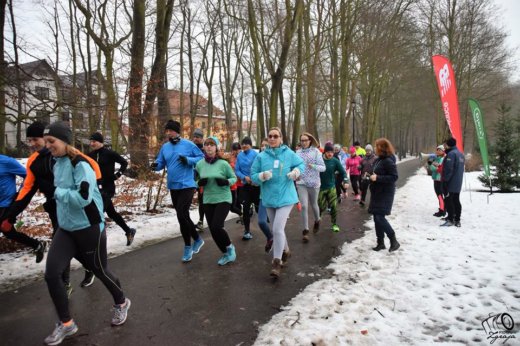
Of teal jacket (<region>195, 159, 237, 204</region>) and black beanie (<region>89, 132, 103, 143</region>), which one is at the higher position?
black beanie (<region>89, 132, 103, 143</region>)

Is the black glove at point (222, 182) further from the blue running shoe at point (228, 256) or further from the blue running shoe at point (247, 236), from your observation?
the blue running shoe at point (247, 236)

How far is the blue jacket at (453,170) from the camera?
7352 millimetres

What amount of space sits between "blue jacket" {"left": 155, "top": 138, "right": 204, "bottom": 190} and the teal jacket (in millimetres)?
381

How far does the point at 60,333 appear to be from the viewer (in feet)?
10.2

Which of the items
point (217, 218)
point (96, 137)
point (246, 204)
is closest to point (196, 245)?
point (217, 218)

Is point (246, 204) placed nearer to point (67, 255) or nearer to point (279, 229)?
point (279, 229)

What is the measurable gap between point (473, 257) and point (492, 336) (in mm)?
2414

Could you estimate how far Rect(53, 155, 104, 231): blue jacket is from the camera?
2.93 metres

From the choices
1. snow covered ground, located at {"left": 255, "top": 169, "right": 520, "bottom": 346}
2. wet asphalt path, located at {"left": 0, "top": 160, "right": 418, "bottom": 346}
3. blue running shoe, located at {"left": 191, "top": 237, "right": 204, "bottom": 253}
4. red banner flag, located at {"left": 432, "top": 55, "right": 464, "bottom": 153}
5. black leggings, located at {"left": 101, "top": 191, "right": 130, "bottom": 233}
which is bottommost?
wet asphalt path, located at {"left": 0, "top": 160, "right": 418, "bottom": 346}

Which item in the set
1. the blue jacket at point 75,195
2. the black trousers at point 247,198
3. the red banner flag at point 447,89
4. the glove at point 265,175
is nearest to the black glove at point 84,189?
the blue jacket at point 75,195

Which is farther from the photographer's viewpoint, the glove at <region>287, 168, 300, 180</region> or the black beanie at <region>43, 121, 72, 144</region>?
the glove at <region>287, 168, 300, 180</region>

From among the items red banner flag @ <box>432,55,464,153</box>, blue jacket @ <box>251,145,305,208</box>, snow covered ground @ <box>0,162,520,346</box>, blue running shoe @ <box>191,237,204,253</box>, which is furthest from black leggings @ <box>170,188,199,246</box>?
red banner flag @ <box>432,55,464,153</box>

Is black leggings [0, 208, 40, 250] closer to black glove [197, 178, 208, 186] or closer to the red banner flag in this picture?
black glove [197, 178, 208, 186]

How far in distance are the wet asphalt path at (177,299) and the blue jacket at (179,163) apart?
4.17 feet
